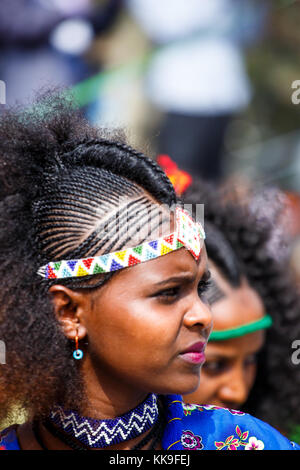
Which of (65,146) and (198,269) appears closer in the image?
(198,269)

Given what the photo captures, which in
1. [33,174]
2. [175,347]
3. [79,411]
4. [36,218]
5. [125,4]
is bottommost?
[79,411]

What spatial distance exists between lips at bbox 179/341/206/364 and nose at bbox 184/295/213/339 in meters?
0.06

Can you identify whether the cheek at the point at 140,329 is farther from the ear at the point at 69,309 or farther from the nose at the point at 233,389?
the nose at the point at 233,389

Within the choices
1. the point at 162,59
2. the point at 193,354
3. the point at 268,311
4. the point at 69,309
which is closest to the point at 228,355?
the point at 268,311

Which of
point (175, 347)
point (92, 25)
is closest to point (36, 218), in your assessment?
point (175, 347)

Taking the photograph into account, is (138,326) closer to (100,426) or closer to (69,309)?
(69,309)

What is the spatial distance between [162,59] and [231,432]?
511 cm

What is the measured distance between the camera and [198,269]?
2.04 metres

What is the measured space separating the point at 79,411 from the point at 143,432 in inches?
8.7

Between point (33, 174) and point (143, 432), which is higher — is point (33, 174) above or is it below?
above

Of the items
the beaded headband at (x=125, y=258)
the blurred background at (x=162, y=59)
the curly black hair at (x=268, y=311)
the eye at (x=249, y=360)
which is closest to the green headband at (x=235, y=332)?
the eye at (x=249, y=360)
